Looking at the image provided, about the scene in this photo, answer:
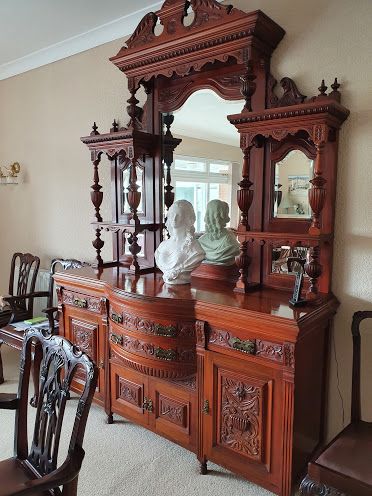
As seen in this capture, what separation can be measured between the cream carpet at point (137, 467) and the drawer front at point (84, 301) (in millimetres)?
740

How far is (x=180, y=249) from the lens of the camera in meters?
2.29

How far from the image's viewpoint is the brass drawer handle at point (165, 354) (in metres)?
2.03

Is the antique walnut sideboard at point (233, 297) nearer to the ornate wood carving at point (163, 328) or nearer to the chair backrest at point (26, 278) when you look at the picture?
the ornate wood carving at point (163, 328)

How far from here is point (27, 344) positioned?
164cm

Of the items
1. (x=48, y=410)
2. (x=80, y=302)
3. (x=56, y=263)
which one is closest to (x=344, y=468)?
(x=48, y=410)

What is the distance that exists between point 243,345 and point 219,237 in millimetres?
783

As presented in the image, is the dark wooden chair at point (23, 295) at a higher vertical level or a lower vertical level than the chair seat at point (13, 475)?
higher

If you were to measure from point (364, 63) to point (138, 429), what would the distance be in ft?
7.86

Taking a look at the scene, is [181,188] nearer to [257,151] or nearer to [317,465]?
[257,151]

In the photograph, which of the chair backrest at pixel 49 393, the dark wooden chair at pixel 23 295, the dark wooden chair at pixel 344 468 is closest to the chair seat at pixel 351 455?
the dark wooden chair at pixel 344 468

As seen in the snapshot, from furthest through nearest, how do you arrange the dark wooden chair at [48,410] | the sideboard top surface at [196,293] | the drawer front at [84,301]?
the drawer front at [84,301], the sideboard top surface at [196,293], the dark wooden chair at [48,410]

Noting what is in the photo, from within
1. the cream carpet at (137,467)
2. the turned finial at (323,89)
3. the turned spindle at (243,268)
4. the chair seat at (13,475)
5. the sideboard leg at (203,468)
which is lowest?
the cream carpet at (137,467)

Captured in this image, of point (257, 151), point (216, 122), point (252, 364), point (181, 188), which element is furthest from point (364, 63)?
point (252, 364)

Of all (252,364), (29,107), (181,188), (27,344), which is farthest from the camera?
(29,107)
